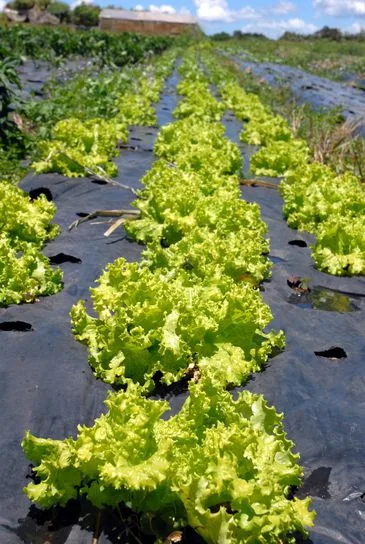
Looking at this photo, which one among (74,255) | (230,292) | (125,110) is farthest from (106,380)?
(125,110)

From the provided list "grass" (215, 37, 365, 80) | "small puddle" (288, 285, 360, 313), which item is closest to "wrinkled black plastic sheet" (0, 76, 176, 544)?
"small puddle" (288, 285, 360, 313)

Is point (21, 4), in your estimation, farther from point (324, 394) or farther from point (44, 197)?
point (324, 394)

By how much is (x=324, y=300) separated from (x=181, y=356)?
205 centimetres

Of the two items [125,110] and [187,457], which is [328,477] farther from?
[125,110]

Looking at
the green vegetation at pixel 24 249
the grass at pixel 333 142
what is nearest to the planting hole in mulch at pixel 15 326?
the green vegetation at pixel 24 249

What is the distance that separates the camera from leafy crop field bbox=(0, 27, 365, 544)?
9.05ft

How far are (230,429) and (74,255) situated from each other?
314 centimetres

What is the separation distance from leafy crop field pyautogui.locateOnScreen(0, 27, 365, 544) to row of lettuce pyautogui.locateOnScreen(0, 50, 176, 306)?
0.07ft

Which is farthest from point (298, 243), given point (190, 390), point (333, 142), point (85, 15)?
point (85, 15)

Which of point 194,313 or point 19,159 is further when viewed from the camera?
point 19,159

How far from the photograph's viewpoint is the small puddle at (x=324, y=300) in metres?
5.34

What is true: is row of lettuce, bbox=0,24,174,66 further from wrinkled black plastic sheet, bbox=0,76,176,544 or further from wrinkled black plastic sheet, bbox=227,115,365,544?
wrinkled black plastic sheet, bbox=227,115,365,544

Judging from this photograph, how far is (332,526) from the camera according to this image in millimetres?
2939

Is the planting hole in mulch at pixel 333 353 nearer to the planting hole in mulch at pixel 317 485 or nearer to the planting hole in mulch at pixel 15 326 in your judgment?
the planting hole in mulch at pixel 317 485
